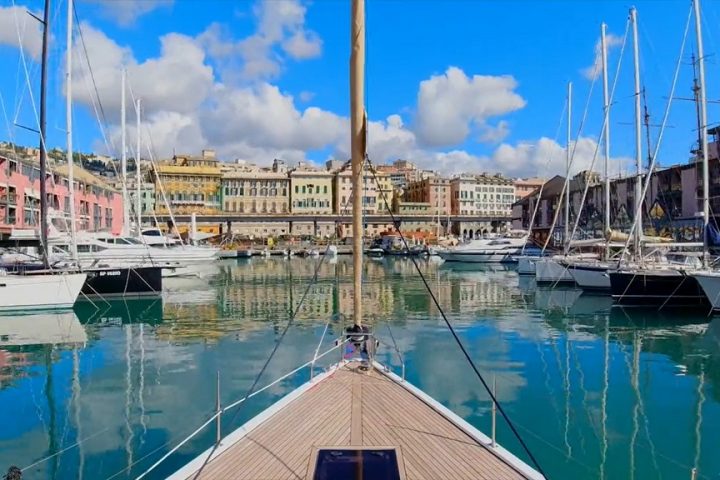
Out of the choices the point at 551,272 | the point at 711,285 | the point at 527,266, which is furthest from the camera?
the point at 527,266

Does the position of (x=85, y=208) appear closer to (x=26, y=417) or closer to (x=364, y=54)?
(x=26, y=417)

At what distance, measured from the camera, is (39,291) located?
29828 millimetres

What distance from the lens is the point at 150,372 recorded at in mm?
A: 17891

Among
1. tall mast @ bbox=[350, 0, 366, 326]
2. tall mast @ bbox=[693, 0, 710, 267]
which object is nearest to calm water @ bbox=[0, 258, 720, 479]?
tall mast @ bbox=[350, 0, 366, 326]

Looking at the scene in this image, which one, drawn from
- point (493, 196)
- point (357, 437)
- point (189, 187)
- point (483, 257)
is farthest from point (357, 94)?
point (493, 196)

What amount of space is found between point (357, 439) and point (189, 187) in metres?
143

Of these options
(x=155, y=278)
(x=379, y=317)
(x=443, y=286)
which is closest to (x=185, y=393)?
(x=379, y=317)

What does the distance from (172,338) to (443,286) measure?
28035mm

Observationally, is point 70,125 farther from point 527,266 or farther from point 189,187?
point 189,187

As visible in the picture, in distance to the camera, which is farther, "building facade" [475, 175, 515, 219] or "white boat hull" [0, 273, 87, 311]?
"building facade" [475, 175, 515, 219]

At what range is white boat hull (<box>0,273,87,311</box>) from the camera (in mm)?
29391

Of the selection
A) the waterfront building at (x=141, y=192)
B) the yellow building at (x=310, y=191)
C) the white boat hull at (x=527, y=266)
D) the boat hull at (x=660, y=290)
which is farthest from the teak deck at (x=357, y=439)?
the yellow building at (x=310, y=191)

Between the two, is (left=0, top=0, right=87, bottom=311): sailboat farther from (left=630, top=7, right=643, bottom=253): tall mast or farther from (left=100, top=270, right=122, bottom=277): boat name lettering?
(left=630, top=7, right=643, bottom=253): tall mast

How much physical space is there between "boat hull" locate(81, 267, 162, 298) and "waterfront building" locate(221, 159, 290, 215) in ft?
355
